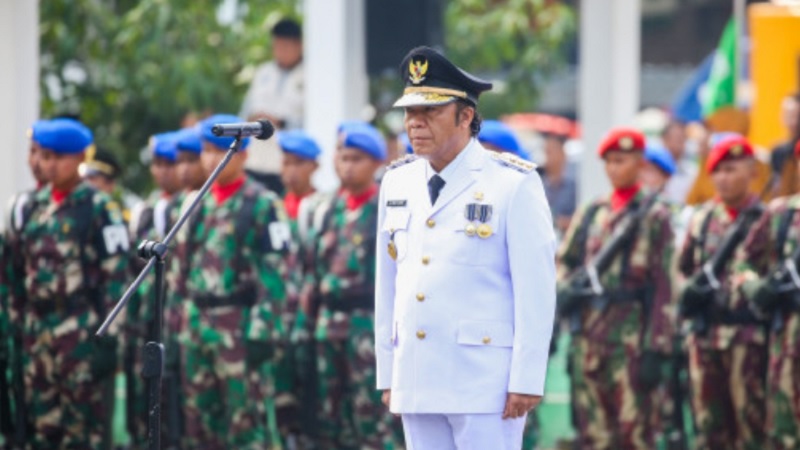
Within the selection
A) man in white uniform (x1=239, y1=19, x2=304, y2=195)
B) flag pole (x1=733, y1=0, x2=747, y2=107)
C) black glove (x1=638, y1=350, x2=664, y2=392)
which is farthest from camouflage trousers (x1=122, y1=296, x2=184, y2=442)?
flag pole (x1=733, y1=0, x2=747, y2=107)

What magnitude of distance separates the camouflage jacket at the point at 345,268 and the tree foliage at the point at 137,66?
629 cm

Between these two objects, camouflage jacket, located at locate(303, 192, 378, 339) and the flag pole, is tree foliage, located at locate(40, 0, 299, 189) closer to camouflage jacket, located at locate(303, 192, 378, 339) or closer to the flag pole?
the flag pole

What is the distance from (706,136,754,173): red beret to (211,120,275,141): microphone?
4.48 m

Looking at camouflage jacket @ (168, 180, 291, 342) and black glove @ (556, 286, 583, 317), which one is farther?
black glove @ (556, 286, 583, 317)

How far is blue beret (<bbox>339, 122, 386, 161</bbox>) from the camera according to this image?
39.7 ft

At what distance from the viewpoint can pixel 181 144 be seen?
39.4 ft

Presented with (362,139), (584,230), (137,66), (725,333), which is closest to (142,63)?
(137,66)

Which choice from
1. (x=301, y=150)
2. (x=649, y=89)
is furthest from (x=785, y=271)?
(x=649, y=89)

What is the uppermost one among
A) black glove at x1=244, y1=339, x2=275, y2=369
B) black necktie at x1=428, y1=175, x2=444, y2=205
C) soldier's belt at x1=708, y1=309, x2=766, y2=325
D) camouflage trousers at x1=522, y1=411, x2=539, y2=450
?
black necktie at x1=428, y1=175, x2=444, y2=205

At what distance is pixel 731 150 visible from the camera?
1177cm

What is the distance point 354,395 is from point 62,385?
66.6 inches

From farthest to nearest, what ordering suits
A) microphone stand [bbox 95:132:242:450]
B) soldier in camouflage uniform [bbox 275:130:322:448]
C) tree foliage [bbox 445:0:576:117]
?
1. tree foliage [bbox 445:0:576:117]
2. soldier in camouflage uniform [bbox 275:130:322:448]
3. microphone stand [bbox 95:132:242:450]

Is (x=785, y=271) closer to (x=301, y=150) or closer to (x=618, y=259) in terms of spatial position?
(x=618, y=259)

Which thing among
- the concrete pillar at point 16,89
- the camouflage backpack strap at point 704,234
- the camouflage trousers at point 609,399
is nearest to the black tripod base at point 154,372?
the camouflage trousers at point 609,399
